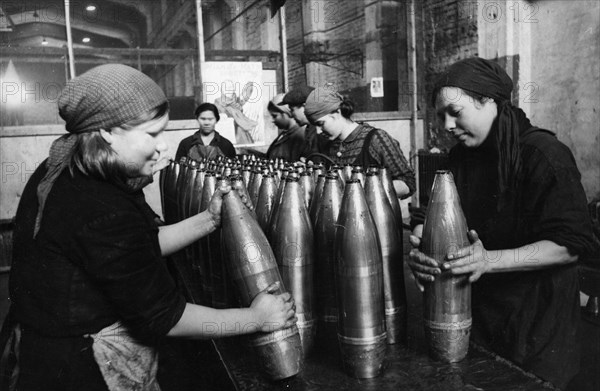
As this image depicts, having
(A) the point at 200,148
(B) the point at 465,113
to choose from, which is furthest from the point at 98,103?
(A) the point at 200,148

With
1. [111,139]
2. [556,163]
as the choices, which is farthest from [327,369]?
[556,163]

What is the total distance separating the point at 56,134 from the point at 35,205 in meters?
4.88

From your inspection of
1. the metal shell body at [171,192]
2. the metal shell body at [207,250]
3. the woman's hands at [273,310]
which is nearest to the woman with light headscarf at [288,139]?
the metal shell body at [171,192]

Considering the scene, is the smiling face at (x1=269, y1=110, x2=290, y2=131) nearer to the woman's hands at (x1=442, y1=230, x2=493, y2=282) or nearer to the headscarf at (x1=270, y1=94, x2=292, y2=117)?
the headscarf at (x1=270, y1=94, x2=292, y2=117)

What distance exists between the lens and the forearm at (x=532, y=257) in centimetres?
129

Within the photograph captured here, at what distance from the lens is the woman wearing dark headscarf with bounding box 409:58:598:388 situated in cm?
139

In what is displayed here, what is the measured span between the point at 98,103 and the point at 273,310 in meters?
0.59

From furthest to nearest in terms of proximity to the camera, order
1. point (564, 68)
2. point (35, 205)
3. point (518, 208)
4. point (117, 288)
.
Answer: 1. point (564, 68)
2. point (518, 208)
3. point (35, 205)
4. point (117, 288)

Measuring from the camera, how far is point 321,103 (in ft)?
9.33

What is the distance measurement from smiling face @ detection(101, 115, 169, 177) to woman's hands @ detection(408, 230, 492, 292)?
685 millimetres

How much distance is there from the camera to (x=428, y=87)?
6.73 metres

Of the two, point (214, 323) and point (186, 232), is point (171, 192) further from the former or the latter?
point (214, 323)

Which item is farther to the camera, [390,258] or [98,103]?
[390,258]

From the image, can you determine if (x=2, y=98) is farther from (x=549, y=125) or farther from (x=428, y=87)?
(x=549, y=125)
